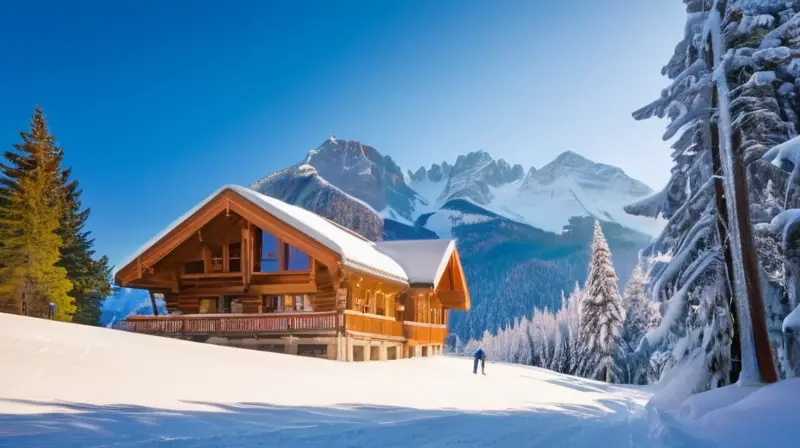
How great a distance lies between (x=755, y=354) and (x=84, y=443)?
42.0 feet

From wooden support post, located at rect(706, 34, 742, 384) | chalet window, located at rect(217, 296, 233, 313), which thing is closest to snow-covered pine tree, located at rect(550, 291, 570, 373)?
chalet window, located at rect(217, 296, 233, 313)

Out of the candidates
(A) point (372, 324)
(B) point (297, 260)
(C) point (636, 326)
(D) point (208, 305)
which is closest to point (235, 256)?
(D) point (208, 305)

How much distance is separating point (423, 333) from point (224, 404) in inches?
1038

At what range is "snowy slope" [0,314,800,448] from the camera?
27.9 feet

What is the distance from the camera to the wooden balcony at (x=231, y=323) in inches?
1013

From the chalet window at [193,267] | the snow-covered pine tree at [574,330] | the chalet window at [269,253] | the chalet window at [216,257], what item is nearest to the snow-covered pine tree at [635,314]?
the snow-covered pine tree at [574,330]

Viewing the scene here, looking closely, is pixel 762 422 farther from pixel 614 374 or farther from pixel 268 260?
pixel 614 374

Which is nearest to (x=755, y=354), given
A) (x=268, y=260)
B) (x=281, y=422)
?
(x=281, y=422)

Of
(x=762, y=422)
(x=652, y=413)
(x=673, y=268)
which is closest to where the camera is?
(x=762, y=422)

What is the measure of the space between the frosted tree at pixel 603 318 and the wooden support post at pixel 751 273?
A: 1526 inches

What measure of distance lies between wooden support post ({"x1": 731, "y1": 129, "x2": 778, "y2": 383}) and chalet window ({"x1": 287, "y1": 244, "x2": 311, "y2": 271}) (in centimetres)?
1819

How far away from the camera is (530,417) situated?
13.1 metres

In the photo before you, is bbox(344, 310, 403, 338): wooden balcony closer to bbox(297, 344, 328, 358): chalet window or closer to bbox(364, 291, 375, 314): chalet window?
bbox(364, 291, 375, 314): chalet window

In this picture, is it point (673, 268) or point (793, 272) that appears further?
point (673, 268)
